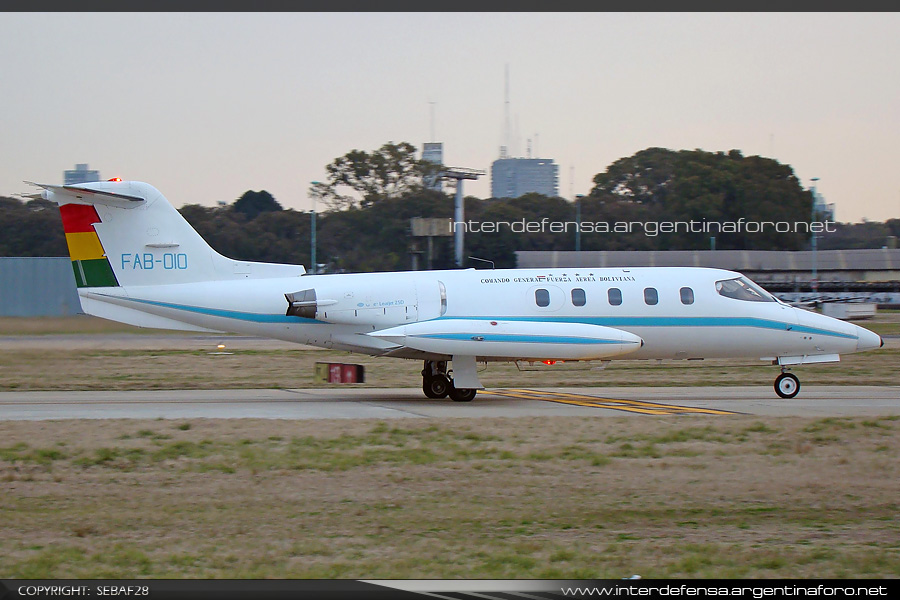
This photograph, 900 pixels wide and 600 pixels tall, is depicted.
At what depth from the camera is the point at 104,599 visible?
22.4 ft

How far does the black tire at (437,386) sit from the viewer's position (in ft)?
→ 65.8

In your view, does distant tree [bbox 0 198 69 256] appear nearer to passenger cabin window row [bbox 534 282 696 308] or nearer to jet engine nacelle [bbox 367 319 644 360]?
jet engine nacelle [bbox 367 319 644 360]

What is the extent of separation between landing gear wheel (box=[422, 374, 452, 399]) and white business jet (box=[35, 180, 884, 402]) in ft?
0.07

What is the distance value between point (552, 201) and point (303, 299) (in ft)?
138

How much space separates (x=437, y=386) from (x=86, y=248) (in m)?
8.03

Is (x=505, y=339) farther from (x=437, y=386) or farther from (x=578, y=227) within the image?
(x=578, y=227)

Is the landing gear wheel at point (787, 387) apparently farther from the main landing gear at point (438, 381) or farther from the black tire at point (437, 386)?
the black tire at point (437, 386)

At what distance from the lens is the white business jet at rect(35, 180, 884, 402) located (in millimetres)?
18969

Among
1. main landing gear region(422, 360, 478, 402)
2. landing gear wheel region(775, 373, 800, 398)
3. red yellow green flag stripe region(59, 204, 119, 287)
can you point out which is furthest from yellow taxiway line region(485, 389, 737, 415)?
red yellow green flag stripe region(59, 204, 119, 287)

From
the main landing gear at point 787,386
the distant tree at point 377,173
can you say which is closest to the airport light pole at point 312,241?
the distant tree at point 377,173

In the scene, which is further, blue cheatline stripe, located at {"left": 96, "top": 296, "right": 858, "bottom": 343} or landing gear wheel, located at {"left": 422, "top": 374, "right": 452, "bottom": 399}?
landing gear wheel, located at {"left": 422, "top": 374, "right": 452, "bottom": 399}

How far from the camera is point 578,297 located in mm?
19734

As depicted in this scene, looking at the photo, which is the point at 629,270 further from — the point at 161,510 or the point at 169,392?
the point at 161,510

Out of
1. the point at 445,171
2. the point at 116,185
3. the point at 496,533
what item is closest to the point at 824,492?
the point at 496,533
